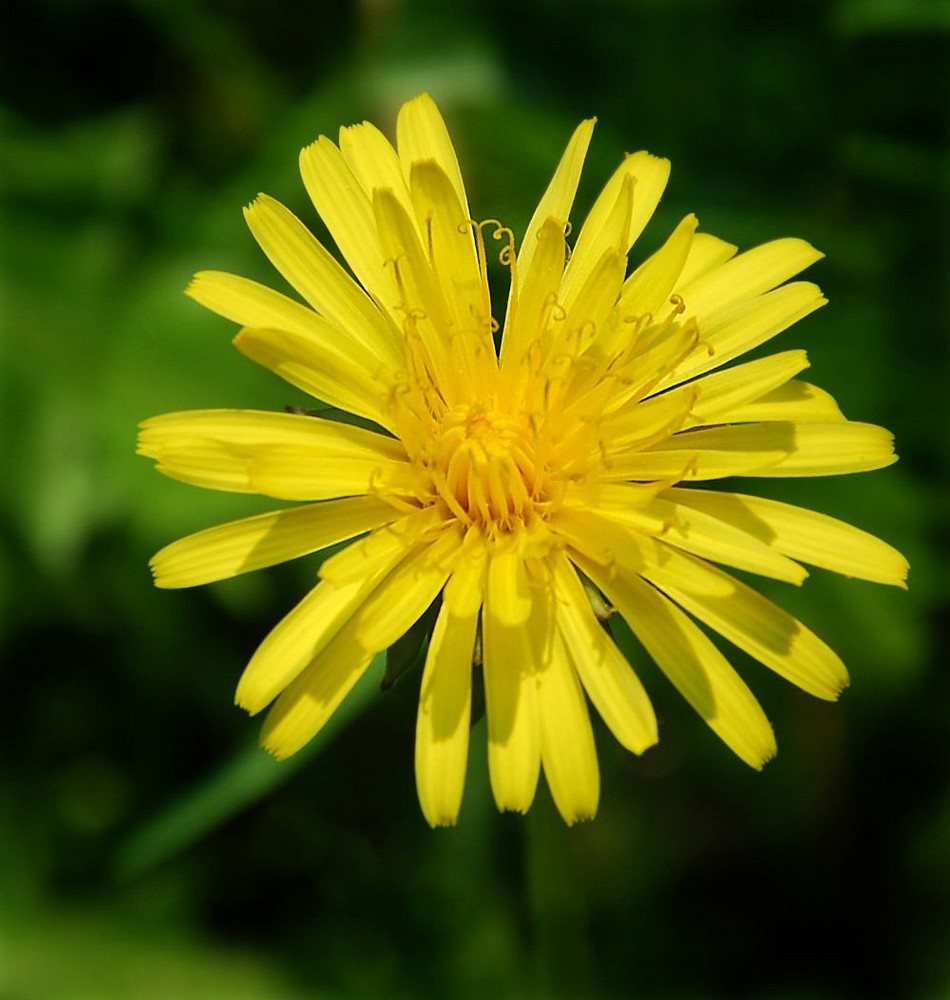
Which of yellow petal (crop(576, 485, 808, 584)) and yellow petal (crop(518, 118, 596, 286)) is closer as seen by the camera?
yellow petal (crop(576, 485, 808, 584))

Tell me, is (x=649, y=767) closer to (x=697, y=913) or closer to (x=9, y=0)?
(x=697, y=913)

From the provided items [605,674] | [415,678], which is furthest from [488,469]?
[415,678]

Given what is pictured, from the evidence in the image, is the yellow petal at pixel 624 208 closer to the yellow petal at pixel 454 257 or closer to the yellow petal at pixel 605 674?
the yellow petal at pixel 454 257

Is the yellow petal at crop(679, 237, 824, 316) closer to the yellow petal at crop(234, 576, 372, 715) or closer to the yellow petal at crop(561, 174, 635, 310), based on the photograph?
the yellow petal at crop(561, 174, 635, 310)

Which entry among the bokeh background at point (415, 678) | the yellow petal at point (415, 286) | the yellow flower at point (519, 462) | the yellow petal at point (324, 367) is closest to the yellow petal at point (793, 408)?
the yellow flower at point (519, 462)

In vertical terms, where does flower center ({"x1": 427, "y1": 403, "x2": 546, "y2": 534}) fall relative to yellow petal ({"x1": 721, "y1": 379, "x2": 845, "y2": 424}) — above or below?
below

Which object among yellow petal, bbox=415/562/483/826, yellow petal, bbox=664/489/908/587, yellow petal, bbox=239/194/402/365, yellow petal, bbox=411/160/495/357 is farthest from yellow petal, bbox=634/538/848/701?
yellow petal, bbox=239/194/402/365
